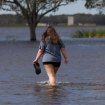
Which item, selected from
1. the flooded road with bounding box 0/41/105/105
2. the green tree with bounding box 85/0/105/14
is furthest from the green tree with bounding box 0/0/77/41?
the flooded road with bounding box 0/41/105/105

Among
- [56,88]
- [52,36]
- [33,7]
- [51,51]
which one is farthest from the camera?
[33,7]

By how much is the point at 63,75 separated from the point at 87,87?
416 cm

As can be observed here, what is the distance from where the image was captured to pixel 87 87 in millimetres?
15391

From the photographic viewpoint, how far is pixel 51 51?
51.3ft

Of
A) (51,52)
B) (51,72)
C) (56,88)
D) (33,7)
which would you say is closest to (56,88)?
(56,88)

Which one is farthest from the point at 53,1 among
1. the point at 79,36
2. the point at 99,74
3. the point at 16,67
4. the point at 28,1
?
the point at 99,74

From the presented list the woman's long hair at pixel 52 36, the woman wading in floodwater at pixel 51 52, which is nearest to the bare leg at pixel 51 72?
the woman wading in floodwater at pixel 51 52

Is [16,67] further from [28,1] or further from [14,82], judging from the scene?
[28,1]

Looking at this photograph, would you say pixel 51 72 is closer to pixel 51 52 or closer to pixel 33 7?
pixel 51 52

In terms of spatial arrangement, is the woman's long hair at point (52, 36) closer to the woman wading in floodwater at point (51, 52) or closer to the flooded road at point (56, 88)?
the woman wading in floodwater at point (51, 52)

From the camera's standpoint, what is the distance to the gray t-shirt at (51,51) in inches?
614

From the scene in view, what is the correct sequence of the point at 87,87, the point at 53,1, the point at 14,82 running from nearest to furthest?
the point at 87,87, the point at 14,82, the point at 53,1

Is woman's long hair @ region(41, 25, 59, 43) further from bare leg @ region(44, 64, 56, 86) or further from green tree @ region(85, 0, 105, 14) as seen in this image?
green tree @ region(85, 0, 105, 14)

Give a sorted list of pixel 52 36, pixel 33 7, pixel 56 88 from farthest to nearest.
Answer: pixel 33 7, pixel 52 36, pixel 56 88
